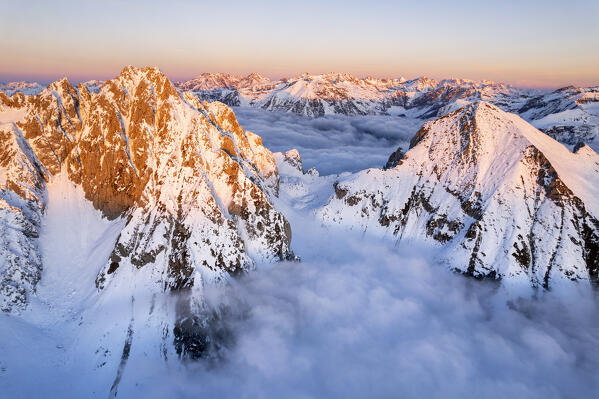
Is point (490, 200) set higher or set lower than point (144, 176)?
lower

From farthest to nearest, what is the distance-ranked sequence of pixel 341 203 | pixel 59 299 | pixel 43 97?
pixel 341 203
pixel 43 97
pixel 59 299

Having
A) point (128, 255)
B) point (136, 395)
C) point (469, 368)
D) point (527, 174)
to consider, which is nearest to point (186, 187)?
point (128, 255)

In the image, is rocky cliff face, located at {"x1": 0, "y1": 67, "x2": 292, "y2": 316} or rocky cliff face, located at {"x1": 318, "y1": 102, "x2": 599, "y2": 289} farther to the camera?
rocky cliff face, located at {"x1": 318, "y1": 102, "x2": 599, "y2": 289}

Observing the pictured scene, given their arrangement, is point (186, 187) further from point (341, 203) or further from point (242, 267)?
point (341, 203)

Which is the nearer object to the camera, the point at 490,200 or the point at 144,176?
the point at 144,176
